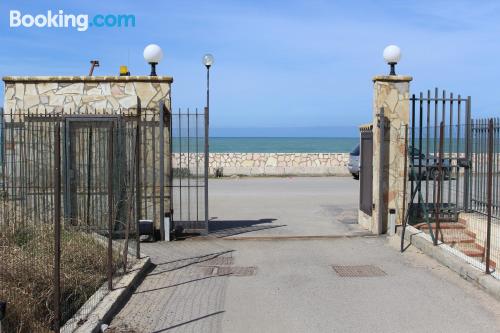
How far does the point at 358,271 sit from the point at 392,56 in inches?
205

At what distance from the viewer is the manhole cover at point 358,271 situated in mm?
8602

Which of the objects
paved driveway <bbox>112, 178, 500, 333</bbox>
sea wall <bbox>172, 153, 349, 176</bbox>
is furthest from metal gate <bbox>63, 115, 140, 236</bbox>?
sea wall <bbox>172, 153, 349, 176</bbox>

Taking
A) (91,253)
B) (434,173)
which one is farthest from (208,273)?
(434,173)

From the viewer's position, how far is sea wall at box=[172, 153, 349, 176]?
29.2 m

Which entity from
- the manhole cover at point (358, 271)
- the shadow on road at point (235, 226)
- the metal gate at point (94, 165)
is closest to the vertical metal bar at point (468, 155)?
the manhole cover at point (358, 271)

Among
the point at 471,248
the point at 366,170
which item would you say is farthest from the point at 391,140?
the point at 471,248

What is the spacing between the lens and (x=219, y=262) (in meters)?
9.52

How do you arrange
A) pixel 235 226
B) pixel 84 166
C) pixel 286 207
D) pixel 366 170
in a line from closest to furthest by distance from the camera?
1. pixel 84 166
2. pixel 366 170
3. pixel 235 226
4. pixel 286 207

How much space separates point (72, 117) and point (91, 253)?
3.89 metres

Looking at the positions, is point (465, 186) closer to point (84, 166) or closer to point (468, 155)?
point (468, 155)

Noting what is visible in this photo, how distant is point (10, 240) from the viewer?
25.5 ft

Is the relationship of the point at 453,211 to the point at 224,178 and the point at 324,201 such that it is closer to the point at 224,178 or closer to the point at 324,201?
the point at 324,201

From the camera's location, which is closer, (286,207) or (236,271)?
(236,271)

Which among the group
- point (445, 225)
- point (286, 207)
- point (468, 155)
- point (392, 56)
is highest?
point (392, 56)
